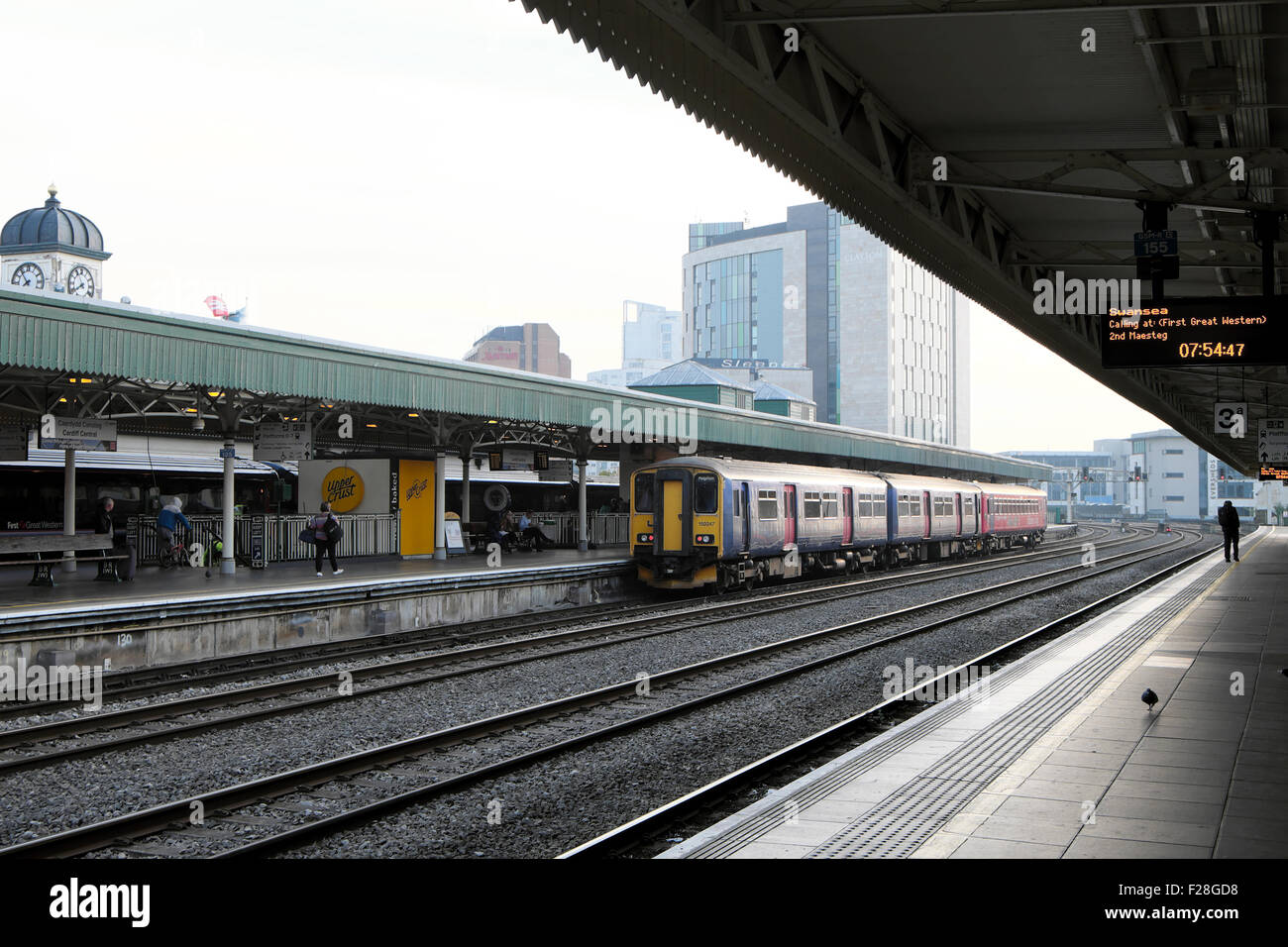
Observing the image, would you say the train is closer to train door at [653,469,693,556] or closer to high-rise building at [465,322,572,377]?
train door at [653,469,693,556]

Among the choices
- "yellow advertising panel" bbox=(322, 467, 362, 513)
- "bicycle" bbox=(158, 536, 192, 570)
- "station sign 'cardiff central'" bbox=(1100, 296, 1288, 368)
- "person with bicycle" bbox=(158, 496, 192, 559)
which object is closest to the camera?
"station sign 'cardiff central'" bbox=(1100, 296, 1288, 368)

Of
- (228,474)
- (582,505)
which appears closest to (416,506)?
(582,505)

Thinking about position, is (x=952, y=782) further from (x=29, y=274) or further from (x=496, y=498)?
(x=29, y=274)

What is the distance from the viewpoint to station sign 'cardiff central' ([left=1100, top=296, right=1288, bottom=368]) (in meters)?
10.4

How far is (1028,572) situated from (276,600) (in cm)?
2261

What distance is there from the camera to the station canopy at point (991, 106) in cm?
691

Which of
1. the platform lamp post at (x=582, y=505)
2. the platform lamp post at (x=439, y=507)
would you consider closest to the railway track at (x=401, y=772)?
the platform lamp post at (x=439, y=507)

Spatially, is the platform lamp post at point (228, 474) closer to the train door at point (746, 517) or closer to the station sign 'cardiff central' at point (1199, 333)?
the train door at point (746, 517)

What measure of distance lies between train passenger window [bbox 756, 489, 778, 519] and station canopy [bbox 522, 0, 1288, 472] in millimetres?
9454

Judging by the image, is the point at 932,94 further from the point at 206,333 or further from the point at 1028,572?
the point at 1028,572

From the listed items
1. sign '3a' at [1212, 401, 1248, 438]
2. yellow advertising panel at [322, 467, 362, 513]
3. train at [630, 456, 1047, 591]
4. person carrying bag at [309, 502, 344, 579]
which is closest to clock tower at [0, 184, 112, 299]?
yellow advertising panel at [322, 467, 362, 513]

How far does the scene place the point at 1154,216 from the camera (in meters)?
10.9

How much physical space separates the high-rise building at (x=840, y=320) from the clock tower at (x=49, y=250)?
2521 inches
